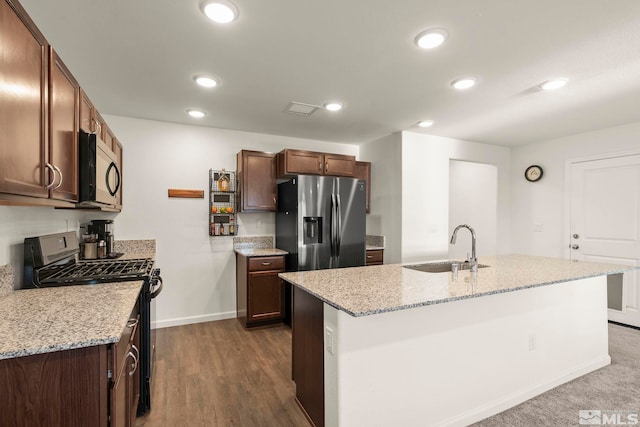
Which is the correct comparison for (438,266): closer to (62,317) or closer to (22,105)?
(62,317)

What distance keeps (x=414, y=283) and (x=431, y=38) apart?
1.50 m

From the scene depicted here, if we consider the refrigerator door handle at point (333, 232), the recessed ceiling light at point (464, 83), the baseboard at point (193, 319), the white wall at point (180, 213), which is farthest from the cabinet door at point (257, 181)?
the recessed ceiling light at point (464, 83)

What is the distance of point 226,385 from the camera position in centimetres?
241

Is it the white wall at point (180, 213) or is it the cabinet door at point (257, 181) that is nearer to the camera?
the white wall at point (180, 213)

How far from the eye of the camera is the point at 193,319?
3.82 meters

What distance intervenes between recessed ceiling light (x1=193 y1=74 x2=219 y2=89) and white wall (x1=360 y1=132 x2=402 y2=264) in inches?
95.3

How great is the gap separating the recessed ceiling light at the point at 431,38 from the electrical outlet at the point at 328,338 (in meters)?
1.79

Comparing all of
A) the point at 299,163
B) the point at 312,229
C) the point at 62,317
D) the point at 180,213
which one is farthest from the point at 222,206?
the point at 62,317

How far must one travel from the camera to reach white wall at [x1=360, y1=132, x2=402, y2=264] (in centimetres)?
410

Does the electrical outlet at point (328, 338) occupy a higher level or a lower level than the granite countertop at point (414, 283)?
lower

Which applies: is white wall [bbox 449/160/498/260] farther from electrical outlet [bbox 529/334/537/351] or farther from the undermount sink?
electrical outlet [bbox 529/334/537/351]

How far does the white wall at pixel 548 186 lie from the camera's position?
3939mm

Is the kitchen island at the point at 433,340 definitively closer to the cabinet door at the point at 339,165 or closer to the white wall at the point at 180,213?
the cabinet door at the point at 339,165

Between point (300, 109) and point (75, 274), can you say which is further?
point (300, 109)
